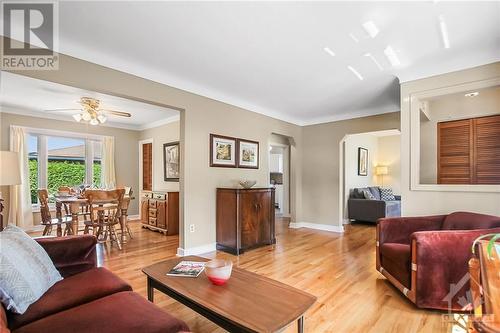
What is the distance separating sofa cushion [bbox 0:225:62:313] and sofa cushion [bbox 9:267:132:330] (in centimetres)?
4

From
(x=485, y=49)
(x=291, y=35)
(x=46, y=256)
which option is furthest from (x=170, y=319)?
(x=485, y=49)

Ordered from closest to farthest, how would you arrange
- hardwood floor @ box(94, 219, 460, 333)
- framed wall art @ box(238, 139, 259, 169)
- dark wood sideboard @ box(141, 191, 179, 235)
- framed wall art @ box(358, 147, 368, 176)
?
hardwood floor @ box(94, 219, 460, 333) → framed wall art @ box(238, 139, 259, 169) → dark wood sideboard @ box(141, 191, 179, 235) → framed wall art @ box(358, 147, 368, 176)

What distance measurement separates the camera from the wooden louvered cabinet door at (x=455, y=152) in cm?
381

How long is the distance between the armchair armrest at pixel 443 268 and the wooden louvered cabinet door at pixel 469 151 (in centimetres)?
209

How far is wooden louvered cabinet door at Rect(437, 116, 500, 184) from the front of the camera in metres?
3.57

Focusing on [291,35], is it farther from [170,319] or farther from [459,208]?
[459,208]

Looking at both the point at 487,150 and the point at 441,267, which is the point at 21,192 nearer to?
the point at 441,267

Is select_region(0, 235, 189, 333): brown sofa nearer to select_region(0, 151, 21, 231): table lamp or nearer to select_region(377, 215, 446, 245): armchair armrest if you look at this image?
select_region(0, 151, 21, 231): table lamp

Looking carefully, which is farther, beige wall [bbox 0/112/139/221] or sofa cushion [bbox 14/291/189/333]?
beige wall [bbox 0/112/139/221]

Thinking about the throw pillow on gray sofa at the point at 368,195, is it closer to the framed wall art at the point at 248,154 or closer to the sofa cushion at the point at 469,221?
the framed wall art at the point at 248,154

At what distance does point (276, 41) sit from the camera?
254cm

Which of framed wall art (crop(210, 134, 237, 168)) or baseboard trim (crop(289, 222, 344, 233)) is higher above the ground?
framed wall art (crop(210, 134, 237, 168))

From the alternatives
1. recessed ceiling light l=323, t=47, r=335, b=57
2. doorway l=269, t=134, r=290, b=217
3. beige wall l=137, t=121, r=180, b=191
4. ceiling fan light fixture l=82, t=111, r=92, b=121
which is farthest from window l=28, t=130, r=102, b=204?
recessed ceiling light l=323, t=47, r=335, b=57

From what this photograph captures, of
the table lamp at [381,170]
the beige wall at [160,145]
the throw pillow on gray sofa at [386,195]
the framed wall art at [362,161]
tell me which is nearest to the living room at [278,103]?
the beige wall at [160,145]
